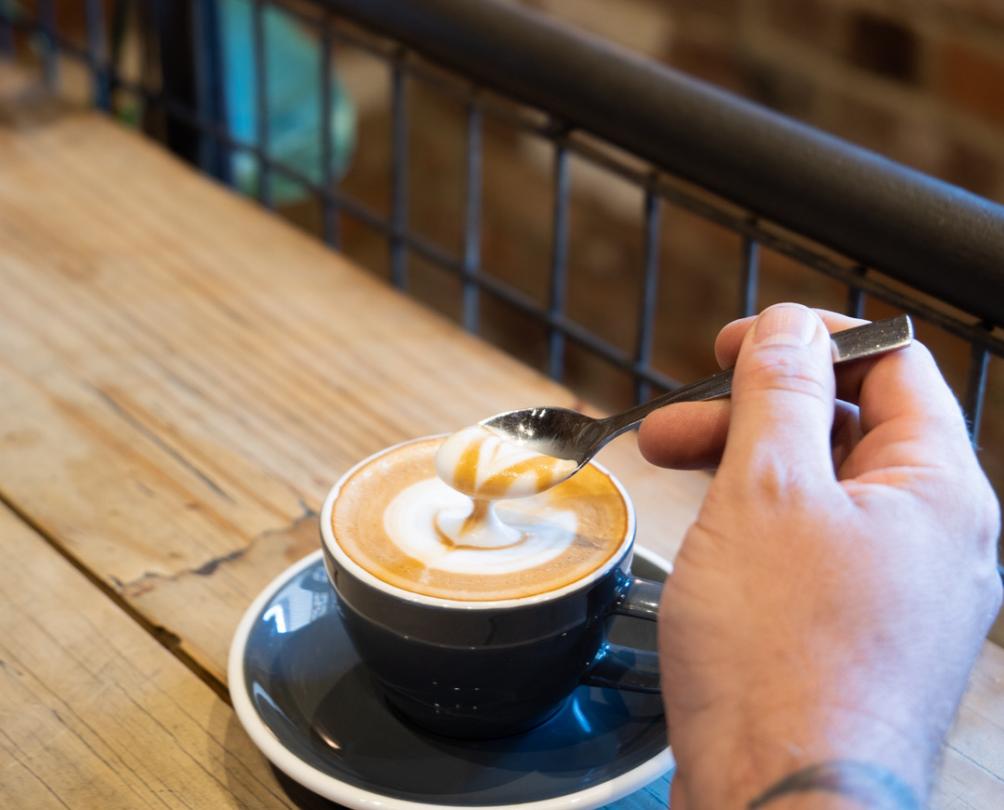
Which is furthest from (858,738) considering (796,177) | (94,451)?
(94,451)

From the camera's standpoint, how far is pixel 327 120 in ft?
3.45

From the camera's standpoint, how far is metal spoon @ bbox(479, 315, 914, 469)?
484 mm

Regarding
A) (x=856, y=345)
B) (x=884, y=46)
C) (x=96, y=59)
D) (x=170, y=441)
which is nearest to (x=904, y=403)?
(x=856, y=345)

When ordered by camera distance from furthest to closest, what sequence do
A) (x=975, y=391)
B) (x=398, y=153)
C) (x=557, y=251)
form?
1. (x=398, y=153)
2. (x=557, y=251)
3. (x=975, y=391)

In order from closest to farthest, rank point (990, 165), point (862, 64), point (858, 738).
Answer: point (858, 738)
point (990, 165)
point (862, 64)

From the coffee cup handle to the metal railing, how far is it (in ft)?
0.74

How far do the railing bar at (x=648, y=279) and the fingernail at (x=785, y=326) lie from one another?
33cm

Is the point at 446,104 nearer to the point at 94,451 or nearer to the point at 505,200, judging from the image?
the point at 505,200

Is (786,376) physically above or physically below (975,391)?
above

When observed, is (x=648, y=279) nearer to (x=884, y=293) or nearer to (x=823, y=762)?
(x=884, y=293)

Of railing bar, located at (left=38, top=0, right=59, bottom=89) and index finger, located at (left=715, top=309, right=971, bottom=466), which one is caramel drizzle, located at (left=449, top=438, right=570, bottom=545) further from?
railing bar, located at (left=38, top=0, right=59, bottom=89)

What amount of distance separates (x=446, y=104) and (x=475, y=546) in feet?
7.61

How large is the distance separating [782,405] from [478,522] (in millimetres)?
143

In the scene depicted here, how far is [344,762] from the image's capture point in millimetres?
506
